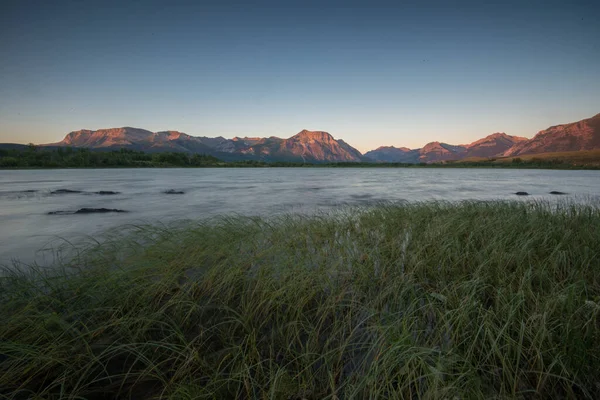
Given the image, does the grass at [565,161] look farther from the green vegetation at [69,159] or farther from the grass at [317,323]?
the green vegetation at [69,159]

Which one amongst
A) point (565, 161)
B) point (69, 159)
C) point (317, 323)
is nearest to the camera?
point (317, 323)

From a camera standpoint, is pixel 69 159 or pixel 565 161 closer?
pixel 69 159

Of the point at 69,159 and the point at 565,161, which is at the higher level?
the point at 565,161

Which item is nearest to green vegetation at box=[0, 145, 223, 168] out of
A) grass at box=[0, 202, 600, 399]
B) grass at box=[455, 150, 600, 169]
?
grass at box=[0, 202, 600, 399]

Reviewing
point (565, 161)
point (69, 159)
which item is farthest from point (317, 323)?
point (565, 161)

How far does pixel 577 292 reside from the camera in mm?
2986

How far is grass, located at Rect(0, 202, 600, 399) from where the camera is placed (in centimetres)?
207

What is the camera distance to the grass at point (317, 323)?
6.79 ft

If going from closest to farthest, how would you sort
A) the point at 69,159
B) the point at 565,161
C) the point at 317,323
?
the point at 317,323 → the point at 69,159 → the point at 565,161

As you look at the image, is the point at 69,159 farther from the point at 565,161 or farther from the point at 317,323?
the point at 565,161

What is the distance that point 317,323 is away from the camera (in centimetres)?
290

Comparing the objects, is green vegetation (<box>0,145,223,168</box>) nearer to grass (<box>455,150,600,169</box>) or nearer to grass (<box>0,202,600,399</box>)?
grass (<box>0,202,600,399</box>)

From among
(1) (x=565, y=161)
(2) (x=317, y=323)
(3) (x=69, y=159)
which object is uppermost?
(1) (x=565, y=161)

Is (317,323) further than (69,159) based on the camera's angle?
No
